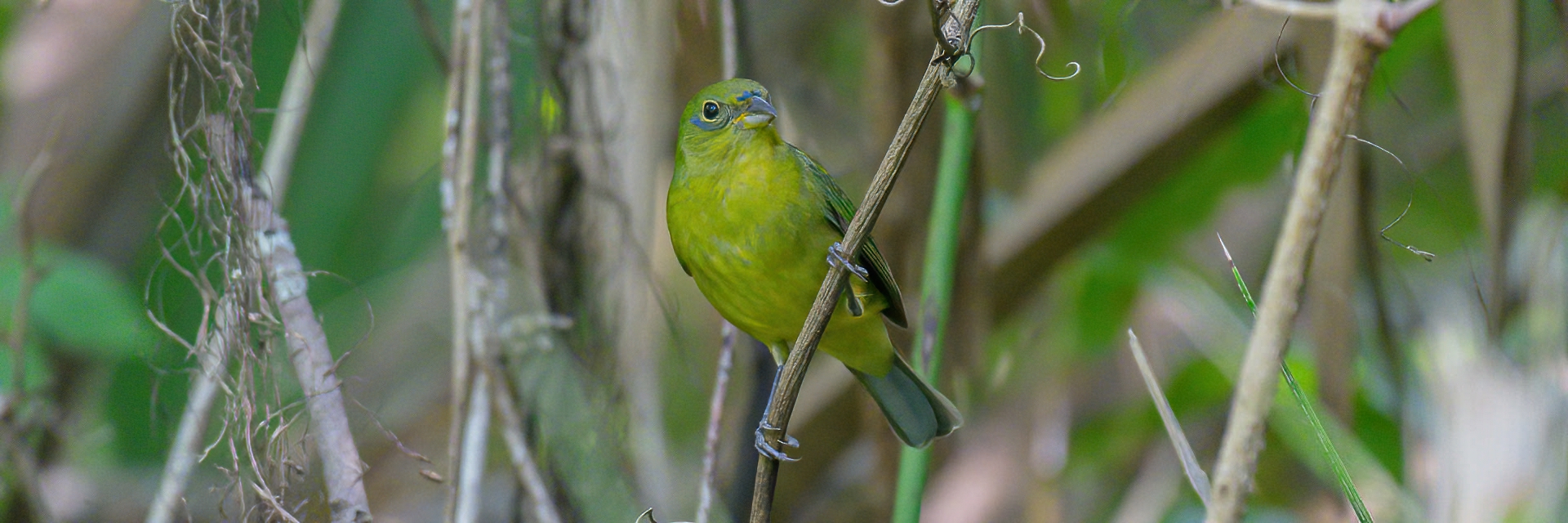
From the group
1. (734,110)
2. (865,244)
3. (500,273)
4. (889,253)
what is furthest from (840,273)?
(889,253)

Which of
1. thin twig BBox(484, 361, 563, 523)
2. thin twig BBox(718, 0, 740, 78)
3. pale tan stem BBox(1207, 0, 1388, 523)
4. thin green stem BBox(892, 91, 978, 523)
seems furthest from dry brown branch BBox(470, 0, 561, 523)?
pale tan stem BBox(1207, 0, 1388, 523)

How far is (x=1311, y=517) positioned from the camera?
2885 millimetres

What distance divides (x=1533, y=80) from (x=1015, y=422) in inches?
61.4

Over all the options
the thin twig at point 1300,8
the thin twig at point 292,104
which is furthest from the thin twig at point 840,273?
the thin twig at point 292,104

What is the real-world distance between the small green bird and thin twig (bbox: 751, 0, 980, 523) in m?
0.25

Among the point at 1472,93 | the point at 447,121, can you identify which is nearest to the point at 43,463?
the point at 447,121

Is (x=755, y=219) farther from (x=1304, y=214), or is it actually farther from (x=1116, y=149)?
(x=1116, y=149)

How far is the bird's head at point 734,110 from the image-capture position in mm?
1247

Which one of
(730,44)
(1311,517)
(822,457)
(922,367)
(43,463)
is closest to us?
(922,367)

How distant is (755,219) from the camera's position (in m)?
1.25

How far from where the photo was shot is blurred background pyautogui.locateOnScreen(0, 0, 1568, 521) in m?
1.92

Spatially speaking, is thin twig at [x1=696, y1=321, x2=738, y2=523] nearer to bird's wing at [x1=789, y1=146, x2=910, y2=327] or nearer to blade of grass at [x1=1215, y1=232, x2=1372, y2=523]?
bird's wing at [x1=789, y1=146, x2=910, y2=327]

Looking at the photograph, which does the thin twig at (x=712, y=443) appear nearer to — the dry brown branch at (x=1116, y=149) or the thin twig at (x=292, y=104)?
the thin twig at (x=292, y=104)

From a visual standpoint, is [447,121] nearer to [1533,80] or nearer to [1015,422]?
[1015,422]
